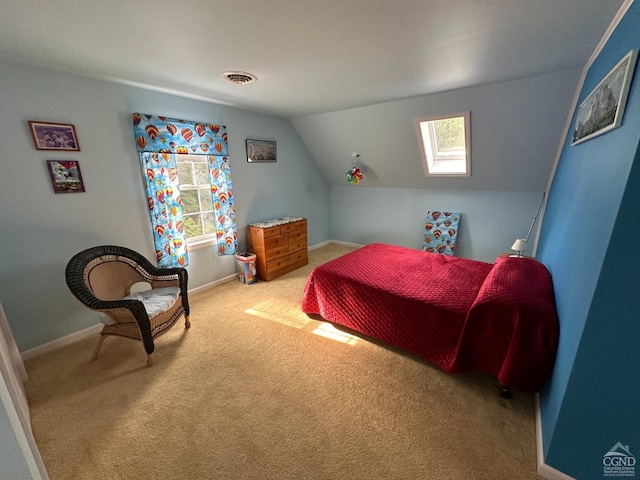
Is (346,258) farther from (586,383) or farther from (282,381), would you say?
(586,383)

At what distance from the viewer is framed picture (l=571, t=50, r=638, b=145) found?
1.10m

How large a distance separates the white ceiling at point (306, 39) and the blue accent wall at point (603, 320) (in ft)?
1.64

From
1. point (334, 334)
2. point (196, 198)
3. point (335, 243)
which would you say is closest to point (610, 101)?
point (334, 334)

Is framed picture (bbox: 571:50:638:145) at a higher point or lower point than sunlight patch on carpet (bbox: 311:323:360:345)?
higher

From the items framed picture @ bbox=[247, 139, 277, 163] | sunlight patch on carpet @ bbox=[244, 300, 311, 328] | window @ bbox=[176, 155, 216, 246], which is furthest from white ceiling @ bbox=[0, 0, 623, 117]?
sunlight patch on carpet @ bbox=[244, 300, 311, 328]

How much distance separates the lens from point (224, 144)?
325 centimetres

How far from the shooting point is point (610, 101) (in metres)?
1.27

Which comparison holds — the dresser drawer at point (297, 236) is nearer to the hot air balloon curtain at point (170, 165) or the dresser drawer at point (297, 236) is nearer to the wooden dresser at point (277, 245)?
the wooden dresser at point (277, 245)

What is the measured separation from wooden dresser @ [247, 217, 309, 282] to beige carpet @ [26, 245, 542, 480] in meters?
1.37

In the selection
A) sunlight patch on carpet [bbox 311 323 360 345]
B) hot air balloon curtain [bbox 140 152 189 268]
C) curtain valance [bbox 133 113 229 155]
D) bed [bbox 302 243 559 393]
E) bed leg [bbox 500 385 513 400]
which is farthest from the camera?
hot air balloon curtain [bbox 140 152 189 268]

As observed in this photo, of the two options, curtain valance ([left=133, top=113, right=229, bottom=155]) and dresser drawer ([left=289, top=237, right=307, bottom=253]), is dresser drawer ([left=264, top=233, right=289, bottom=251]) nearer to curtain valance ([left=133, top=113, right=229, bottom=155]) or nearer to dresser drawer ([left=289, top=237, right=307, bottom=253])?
dresser drawer ([left=289, top=237, right=307, bottom=253])

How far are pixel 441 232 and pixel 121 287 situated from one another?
4.14 metres

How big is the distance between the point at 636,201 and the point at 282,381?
2115mm

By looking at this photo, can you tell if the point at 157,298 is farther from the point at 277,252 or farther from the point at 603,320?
the point at 603,320
